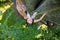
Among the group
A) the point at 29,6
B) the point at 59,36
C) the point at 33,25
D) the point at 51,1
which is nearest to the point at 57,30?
the point at 59,36

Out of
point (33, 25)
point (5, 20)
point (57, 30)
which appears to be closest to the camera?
point (57, 30)

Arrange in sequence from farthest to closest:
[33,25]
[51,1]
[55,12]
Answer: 1. [33,25]
2. [55,12]
3. [51,1]

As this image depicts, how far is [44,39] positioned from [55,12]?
46.4 inches

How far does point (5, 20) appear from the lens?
202 centimetres

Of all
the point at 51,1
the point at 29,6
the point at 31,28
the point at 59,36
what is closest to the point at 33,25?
the point at 31,28

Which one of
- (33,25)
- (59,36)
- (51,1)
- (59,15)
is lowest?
(59,36)

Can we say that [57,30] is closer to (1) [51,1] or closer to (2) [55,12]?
(2) [55,12]

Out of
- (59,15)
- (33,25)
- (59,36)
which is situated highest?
(59,15)

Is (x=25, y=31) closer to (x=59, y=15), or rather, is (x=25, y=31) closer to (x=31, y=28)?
(x=31, y=28)

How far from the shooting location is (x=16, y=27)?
6.38ft

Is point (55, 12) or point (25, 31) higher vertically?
point (55, 12)

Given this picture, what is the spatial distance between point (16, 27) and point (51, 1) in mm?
1427

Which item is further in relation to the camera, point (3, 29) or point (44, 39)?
point (3, 29)

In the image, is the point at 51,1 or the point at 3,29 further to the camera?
the point at 3,29
